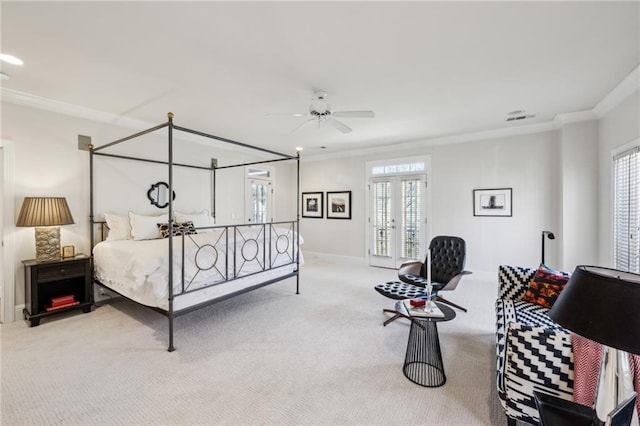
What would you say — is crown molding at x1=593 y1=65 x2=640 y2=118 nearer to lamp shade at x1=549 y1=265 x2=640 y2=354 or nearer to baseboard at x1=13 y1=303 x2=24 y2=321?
lamp shade at x1=549 y1=265 x2=640 y2=354

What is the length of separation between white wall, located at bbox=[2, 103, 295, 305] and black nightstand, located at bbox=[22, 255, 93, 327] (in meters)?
0.26

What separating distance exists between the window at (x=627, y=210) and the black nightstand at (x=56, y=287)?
6.43 metres

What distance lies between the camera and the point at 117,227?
12.8 ft

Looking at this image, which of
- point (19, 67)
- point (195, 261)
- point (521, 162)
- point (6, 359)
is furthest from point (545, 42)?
point (6, 359)

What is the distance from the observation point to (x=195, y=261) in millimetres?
2898

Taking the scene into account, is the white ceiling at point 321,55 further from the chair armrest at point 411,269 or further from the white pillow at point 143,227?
the chair armrest at point 411,269

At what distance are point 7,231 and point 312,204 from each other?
5401 millimetres

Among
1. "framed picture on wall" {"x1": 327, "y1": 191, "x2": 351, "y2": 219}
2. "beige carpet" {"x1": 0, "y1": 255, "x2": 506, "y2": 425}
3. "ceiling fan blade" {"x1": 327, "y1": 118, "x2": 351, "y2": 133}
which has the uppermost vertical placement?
"ceiling fan blade" {"x1": 327, "y1": 118, "x2": 351, "y2": 133}

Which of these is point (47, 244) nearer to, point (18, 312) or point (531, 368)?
point (18, 312)

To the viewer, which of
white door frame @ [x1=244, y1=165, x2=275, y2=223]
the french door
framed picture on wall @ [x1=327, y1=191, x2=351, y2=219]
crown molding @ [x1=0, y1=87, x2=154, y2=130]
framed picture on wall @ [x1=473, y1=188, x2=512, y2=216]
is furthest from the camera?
framed picture on wall @ [x1=327, y1=191, x2=351, y2=219]

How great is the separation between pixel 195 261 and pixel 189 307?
1.51 feet

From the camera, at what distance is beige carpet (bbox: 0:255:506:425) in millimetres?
1871

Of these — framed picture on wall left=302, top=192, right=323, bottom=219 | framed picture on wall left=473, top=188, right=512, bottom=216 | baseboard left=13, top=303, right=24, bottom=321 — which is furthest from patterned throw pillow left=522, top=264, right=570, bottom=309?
baseboard left=13, top=303, right=24, bottom=321

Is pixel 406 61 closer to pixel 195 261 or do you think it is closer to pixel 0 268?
pixel 195 261
